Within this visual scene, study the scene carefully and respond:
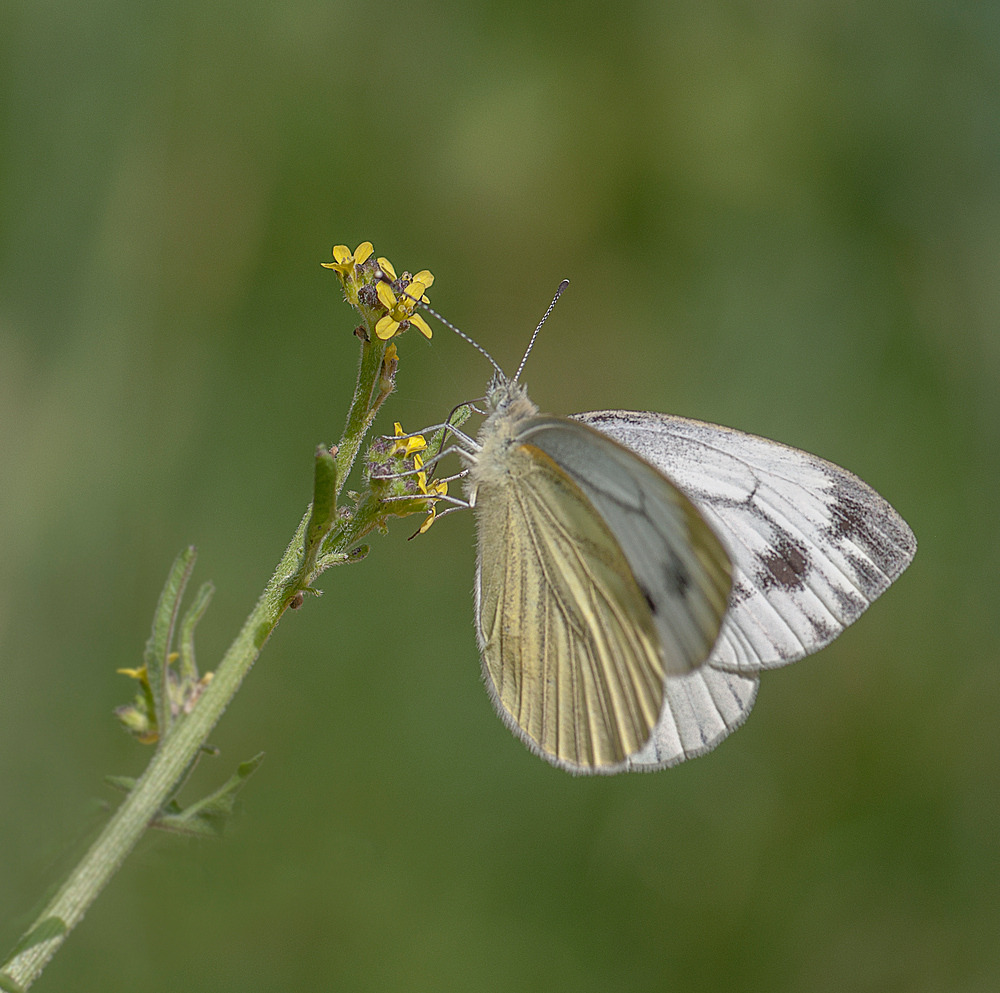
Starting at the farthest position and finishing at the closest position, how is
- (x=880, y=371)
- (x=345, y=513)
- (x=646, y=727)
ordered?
(x=880, y=371), (x=646, y=727), (x=345, y=513)

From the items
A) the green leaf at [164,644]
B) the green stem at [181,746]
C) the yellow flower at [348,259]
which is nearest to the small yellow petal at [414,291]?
the yellow flower at [348,259]

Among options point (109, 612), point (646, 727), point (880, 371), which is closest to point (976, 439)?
point (880, 371)

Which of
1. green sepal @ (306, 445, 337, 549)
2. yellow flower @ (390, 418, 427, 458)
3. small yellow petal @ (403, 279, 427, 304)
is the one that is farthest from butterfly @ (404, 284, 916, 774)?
green sepal @ (306, 445, 337, 549)

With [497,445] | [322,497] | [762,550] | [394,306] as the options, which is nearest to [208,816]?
[322,497]

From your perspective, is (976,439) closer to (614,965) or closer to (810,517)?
(810,517)

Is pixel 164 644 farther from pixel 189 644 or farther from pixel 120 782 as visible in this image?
pixel 120 782

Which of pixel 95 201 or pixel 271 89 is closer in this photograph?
pixel 95 201

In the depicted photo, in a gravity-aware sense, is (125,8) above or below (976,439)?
below

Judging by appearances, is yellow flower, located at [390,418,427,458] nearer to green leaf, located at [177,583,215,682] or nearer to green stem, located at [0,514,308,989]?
green stem, located at [0,514,308,989]
